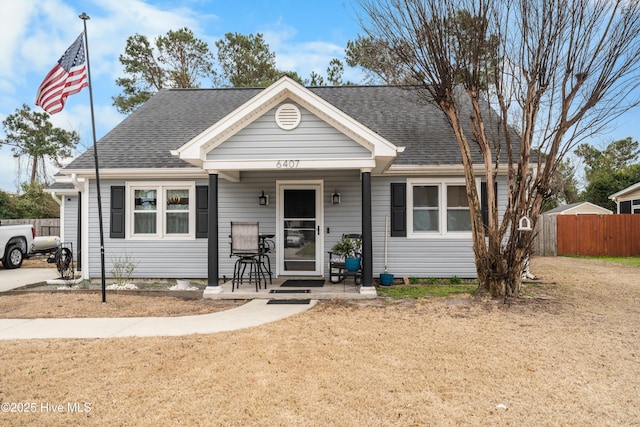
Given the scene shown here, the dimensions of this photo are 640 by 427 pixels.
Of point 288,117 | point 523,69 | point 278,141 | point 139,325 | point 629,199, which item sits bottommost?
point 139,325

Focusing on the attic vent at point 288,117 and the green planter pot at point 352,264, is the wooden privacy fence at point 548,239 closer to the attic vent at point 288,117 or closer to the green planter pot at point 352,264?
the green planter pot at point 352,264

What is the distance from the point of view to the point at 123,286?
316 inches

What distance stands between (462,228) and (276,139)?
15.0 ft

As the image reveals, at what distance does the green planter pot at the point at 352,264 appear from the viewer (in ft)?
25.2

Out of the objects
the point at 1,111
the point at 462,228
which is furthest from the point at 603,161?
the point at 1,111

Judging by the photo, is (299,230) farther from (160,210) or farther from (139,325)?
(139,325)

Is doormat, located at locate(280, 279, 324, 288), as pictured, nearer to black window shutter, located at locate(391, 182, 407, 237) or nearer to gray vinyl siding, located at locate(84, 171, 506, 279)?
gray vinyl siding, located at locate(84, 171, 506, 279)

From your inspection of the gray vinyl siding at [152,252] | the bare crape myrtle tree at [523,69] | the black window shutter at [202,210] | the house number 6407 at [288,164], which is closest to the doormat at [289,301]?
the house number 6407 at [288,164]

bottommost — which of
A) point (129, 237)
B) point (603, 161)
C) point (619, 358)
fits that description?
point (619, 358)

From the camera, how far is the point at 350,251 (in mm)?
7852

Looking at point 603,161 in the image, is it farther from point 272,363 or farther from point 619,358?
point 272,363

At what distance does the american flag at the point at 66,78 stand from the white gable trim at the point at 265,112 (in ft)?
6.49

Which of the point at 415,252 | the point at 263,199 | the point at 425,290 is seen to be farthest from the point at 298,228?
the point at 425,290

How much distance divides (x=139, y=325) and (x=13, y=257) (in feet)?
30.0
